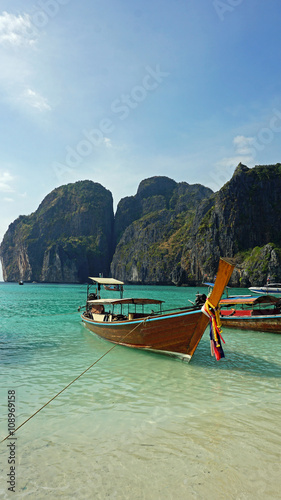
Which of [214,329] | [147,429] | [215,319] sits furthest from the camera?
[215,319]

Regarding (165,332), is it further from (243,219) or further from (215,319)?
(243,219)

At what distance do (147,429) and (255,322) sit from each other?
16.8 meters

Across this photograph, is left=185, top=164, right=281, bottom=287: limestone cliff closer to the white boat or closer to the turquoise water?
the white boat

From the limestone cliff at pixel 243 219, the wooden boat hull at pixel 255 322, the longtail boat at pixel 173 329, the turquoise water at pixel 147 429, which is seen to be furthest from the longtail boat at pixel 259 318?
the limestone cliff at pixel 243 219

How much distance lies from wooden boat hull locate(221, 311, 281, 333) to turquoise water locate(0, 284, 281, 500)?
308 inches

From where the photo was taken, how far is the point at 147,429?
616cm

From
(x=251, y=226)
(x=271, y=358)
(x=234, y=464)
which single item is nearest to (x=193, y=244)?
(x=251, y=226)

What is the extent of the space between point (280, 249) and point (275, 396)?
11153cm

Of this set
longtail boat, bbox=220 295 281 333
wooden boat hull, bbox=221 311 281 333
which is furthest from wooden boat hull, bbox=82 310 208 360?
wooden boat hull, bbox=221 311 281 333

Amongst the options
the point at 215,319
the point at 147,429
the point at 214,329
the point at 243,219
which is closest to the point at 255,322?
the point at 215,319

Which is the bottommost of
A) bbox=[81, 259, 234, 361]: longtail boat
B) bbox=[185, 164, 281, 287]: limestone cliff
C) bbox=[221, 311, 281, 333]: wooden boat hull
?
bbox=[221, 311, 281, 333]: wooden boat hull

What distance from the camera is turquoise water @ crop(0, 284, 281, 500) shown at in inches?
171

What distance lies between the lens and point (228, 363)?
11766 millimetres

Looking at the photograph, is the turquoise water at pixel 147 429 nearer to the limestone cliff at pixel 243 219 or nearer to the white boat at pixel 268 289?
the white boat at pixel 268 289
